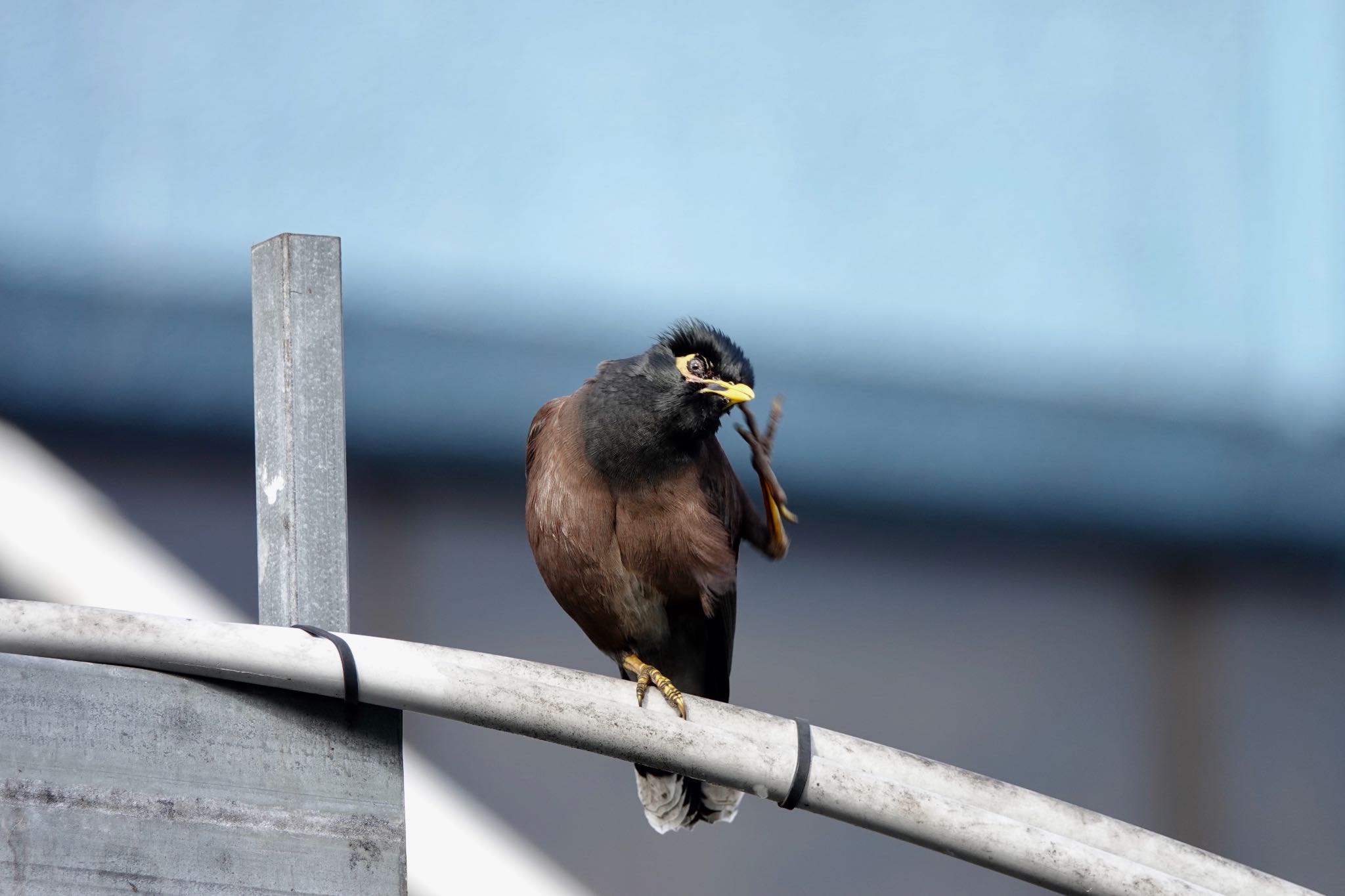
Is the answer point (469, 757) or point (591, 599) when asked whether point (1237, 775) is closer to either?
point (469, 757)

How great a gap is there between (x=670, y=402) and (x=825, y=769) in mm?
869

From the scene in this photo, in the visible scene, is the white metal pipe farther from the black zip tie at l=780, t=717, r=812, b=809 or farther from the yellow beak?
the yellow beak

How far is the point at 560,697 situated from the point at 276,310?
62 cm

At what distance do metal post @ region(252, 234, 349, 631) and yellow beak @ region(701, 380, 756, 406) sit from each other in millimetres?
742

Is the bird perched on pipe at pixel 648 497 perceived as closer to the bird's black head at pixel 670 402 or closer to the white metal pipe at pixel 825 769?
the bird's black head at pixel 670 402

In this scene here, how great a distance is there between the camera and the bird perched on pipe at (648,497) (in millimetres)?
2430

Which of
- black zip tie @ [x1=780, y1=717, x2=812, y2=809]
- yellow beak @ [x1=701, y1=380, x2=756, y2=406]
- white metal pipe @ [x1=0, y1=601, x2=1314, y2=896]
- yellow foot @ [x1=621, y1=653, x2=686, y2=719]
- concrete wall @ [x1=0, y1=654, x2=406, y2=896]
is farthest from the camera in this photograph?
yellow beak @ [x1=701, y1=380, x2=756, y2=406]

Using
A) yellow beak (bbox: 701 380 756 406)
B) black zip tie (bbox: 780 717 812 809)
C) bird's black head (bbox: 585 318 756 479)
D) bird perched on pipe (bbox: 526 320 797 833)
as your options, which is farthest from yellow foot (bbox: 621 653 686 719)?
yellow beak (bbox: 701 380 756 406)

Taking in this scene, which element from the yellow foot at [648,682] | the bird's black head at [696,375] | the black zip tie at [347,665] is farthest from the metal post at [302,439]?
the bird's black head at [696,375]

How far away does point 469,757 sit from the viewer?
4324mm

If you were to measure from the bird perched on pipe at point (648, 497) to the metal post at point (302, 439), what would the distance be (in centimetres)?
66

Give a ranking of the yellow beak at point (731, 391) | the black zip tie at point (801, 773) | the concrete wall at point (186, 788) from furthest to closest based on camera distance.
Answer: the yellow beak at point (731, 391)
the black zip tie at point (801, 773)
the concrete wall at point (186, 788)

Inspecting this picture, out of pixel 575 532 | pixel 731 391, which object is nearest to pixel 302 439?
pixel 575 532

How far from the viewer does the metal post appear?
1.79 m
